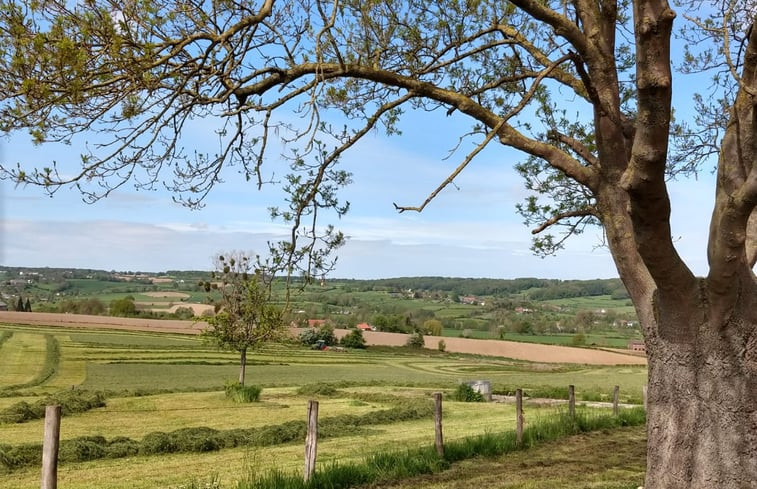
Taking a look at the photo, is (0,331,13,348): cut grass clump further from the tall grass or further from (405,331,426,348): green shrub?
the tall grass

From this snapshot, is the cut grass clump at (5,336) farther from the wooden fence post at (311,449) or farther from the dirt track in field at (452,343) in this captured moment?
the wooden fence post at (311,449)

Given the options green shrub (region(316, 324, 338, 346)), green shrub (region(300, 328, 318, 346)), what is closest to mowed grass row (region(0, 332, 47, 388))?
green shrub (region(300, 328, 318, 346))

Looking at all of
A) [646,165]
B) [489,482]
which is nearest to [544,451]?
[489,482]

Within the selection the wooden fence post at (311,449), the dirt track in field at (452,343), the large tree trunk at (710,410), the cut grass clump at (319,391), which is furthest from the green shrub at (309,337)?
the large tree trunk at (710,410)

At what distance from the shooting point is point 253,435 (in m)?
15.9

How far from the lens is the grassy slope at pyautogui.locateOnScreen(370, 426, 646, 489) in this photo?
911 cm

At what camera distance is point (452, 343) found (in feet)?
277

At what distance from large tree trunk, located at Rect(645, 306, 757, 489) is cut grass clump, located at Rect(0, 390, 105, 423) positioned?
16.3m

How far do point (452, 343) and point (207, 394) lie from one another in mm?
56949

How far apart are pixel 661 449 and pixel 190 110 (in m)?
6.06

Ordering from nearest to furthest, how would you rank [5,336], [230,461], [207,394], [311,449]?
1. [311,449]
2. [230,461]
3. [207,394]
4. [5,336]

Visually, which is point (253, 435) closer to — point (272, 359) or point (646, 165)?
point (646, 165)

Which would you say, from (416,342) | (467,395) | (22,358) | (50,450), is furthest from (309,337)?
(50,450)

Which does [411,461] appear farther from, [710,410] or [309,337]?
[309,337]
